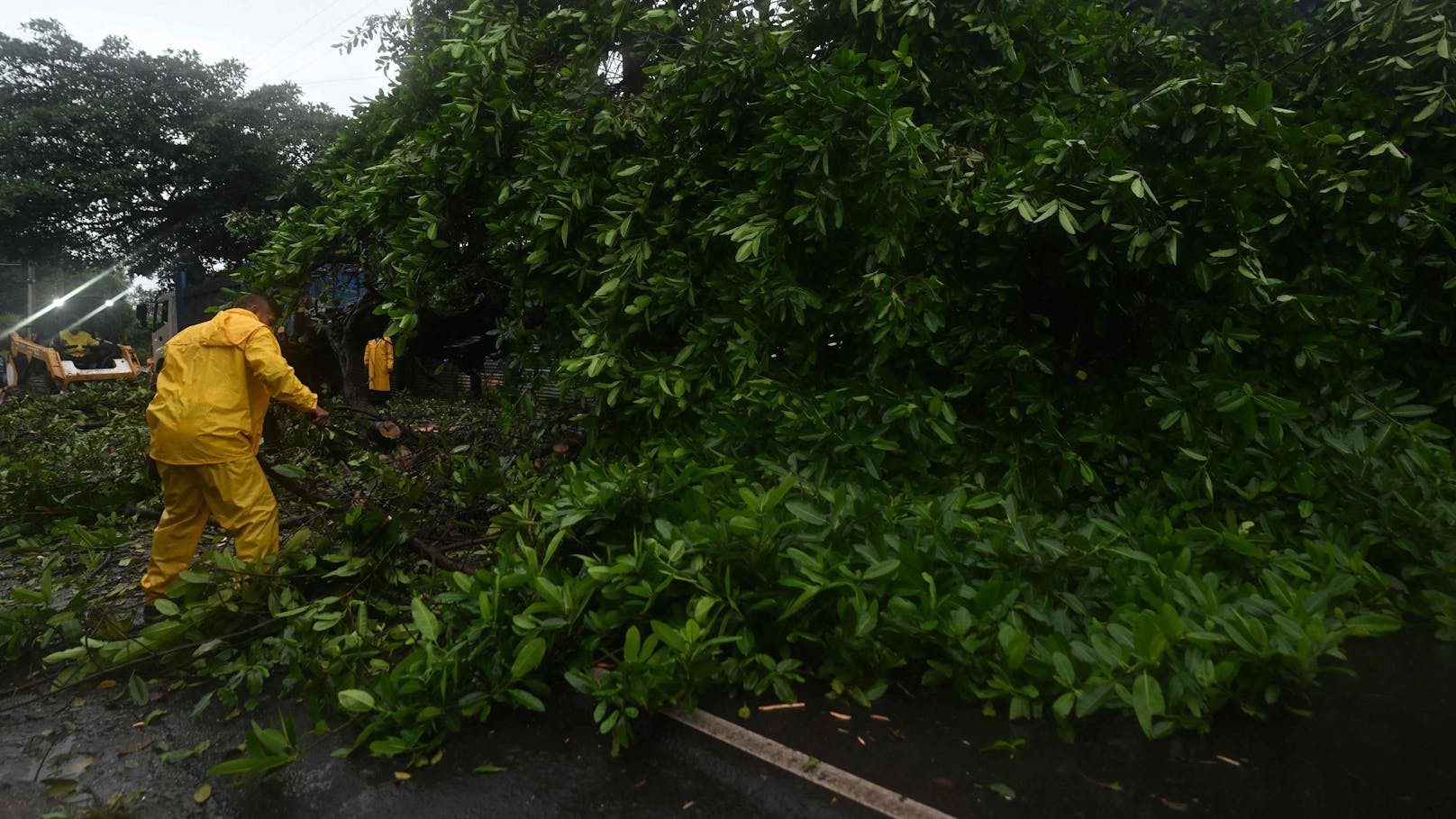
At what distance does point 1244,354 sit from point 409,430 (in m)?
4.71

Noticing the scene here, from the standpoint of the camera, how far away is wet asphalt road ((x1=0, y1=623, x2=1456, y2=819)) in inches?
83.7

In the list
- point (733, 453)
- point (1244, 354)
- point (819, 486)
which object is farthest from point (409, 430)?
point (1244, 354)

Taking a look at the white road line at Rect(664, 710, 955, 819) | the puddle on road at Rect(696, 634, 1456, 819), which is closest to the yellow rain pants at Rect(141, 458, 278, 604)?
the white road line at Rect(664, 710, 955, 819)

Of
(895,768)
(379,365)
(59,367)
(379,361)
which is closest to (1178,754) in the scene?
(895,768)

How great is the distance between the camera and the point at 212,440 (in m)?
3.99

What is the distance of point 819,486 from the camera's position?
3320 mm

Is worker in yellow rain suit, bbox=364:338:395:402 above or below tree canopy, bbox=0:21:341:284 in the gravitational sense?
below

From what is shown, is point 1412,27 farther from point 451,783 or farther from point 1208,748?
point 451,783

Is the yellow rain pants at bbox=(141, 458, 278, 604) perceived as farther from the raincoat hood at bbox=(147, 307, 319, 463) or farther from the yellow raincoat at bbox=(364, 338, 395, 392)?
the yellow raincoat at bbox=(364, 338, 395, 392)

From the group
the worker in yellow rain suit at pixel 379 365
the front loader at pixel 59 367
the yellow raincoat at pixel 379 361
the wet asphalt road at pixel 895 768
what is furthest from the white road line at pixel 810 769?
the front loader at pixel 59 367

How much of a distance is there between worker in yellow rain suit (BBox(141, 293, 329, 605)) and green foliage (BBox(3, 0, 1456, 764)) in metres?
0.55

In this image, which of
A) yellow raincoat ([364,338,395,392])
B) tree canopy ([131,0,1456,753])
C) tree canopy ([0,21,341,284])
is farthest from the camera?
tree canopy ([0,21,341,284])

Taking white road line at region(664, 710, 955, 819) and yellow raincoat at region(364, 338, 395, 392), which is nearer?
white road line at region(664, 710, 955, 819)

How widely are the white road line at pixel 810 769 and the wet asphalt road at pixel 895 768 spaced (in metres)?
0.03
